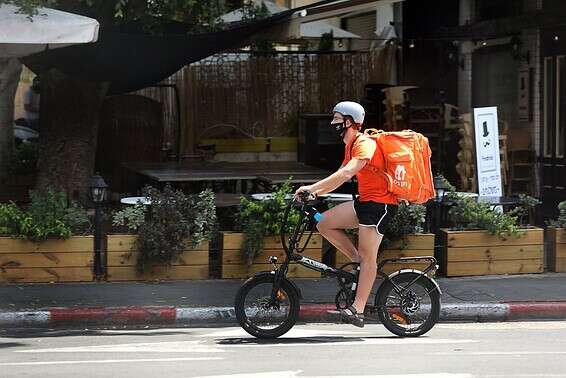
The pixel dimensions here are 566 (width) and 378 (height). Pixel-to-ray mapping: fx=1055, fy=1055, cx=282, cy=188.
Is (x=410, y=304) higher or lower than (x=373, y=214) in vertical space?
lower

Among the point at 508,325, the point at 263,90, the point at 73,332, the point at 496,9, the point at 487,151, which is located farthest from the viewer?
the point at 263,90

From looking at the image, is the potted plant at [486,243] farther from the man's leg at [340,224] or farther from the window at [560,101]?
the window at [560,101]

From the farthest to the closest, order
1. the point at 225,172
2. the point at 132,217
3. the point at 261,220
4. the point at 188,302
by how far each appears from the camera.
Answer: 1. the point at 225,172
2. the point at 261,220
3. the point at 132,217
4. the point at 188,302

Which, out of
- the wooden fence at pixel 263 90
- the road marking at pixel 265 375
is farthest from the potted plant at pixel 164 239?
the wooden fence at pixel 263 90

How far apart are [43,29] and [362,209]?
3.71m

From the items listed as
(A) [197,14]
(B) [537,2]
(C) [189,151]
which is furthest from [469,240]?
(C) [189,151]

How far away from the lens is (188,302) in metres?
10.3

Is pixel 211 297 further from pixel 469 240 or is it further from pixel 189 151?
pixel 189 151

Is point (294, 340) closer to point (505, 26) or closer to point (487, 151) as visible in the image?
point (487, 151)

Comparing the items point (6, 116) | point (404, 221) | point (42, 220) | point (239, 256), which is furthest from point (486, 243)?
point (6, 116)

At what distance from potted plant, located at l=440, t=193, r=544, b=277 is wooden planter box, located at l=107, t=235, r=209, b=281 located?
2.72 m

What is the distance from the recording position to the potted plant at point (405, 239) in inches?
455

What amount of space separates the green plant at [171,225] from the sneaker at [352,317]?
120 inches

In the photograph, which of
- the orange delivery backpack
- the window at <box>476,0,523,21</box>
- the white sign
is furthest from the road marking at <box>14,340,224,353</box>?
the window at <box>476,0,523,21</box>
